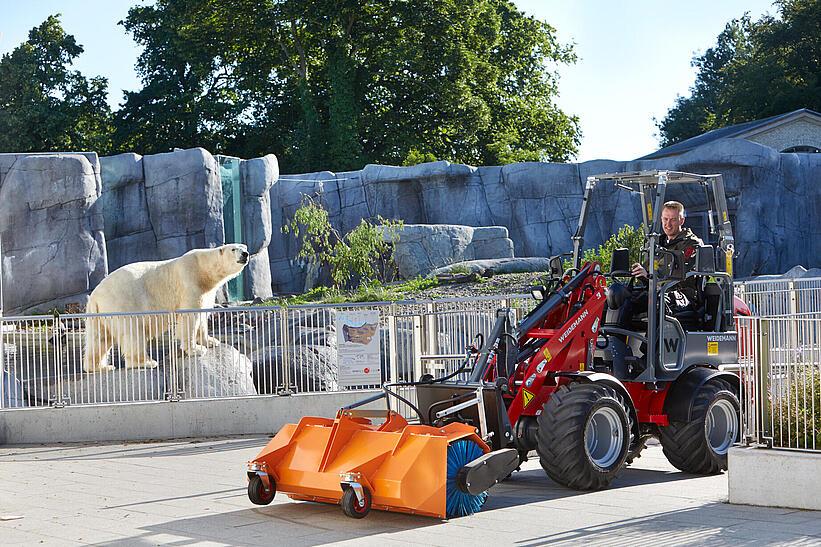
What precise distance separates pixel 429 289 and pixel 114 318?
1330 centimetres

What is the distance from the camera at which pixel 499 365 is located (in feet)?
28.9

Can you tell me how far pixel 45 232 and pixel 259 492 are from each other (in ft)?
65.4

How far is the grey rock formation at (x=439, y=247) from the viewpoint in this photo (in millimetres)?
29828

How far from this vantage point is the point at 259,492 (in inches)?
325

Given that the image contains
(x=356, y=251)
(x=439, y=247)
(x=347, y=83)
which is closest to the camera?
(x=356, y=251)

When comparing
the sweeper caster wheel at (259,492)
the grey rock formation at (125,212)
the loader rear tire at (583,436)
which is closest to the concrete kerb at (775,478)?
the loader rear tire at (583,436)

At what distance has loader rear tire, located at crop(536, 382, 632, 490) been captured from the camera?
8.32 meters

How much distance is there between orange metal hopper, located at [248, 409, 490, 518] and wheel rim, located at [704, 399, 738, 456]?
2.60 metres

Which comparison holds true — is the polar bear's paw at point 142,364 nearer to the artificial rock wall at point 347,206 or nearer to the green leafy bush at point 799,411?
the green leafy bush at point 799,411

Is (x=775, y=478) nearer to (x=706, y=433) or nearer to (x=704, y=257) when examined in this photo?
(x=706, y=433)

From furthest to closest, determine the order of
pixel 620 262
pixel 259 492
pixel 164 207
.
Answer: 1. pixel 164 207
2. pixel 620 262
3. pixel 259 492

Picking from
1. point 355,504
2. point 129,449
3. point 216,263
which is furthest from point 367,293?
point 355,504

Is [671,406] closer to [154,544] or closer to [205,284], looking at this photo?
[154,544]

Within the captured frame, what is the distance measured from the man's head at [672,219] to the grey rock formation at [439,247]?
1949 centimetres
